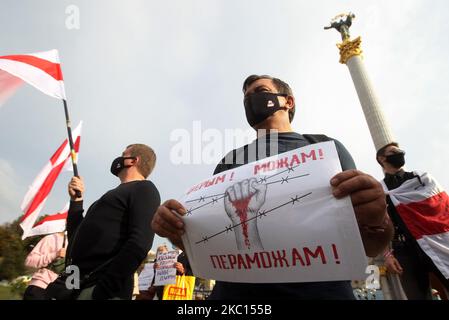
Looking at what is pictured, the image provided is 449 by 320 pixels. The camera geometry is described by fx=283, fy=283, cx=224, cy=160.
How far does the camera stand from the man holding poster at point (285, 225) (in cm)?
97

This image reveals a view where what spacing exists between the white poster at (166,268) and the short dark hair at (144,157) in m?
2.97

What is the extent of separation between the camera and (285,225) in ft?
3.52

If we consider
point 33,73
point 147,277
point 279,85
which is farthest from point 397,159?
point 147,277

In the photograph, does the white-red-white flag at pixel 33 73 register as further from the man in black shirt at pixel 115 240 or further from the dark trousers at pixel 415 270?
the dark trousers at pixel 415 270

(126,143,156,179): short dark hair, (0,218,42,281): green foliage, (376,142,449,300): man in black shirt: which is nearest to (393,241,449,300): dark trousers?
(376,142,449,300): man in black shirt

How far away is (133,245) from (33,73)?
10.0 feet

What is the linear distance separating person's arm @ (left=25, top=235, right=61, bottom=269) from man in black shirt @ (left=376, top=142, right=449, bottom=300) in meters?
4.58

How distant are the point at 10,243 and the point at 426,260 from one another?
28.3 m

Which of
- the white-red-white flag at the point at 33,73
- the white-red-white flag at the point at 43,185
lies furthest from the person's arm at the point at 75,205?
the white-red-white flag at the point at 43,185

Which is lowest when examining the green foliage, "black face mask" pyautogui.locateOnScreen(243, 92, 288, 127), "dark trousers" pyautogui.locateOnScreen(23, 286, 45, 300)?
"dark trousers" pyautogui.locateOnScreen(23, 286, 45, 300)

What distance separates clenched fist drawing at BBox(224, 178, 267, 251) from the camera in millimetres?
1128

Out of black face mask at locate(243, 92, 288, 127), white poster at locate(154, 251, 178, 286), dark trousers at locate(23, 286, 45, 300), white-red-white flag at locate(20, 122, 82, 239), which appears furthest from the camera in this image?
white poster at locate(154, 251, 178, 286)

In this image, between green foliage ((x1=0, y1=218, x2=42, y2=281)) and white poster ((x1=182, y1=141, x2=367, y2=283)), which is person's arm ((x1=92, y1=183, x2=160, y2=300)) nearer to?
white poster ((x1=182, y1=141, x2=367, y2=283))
